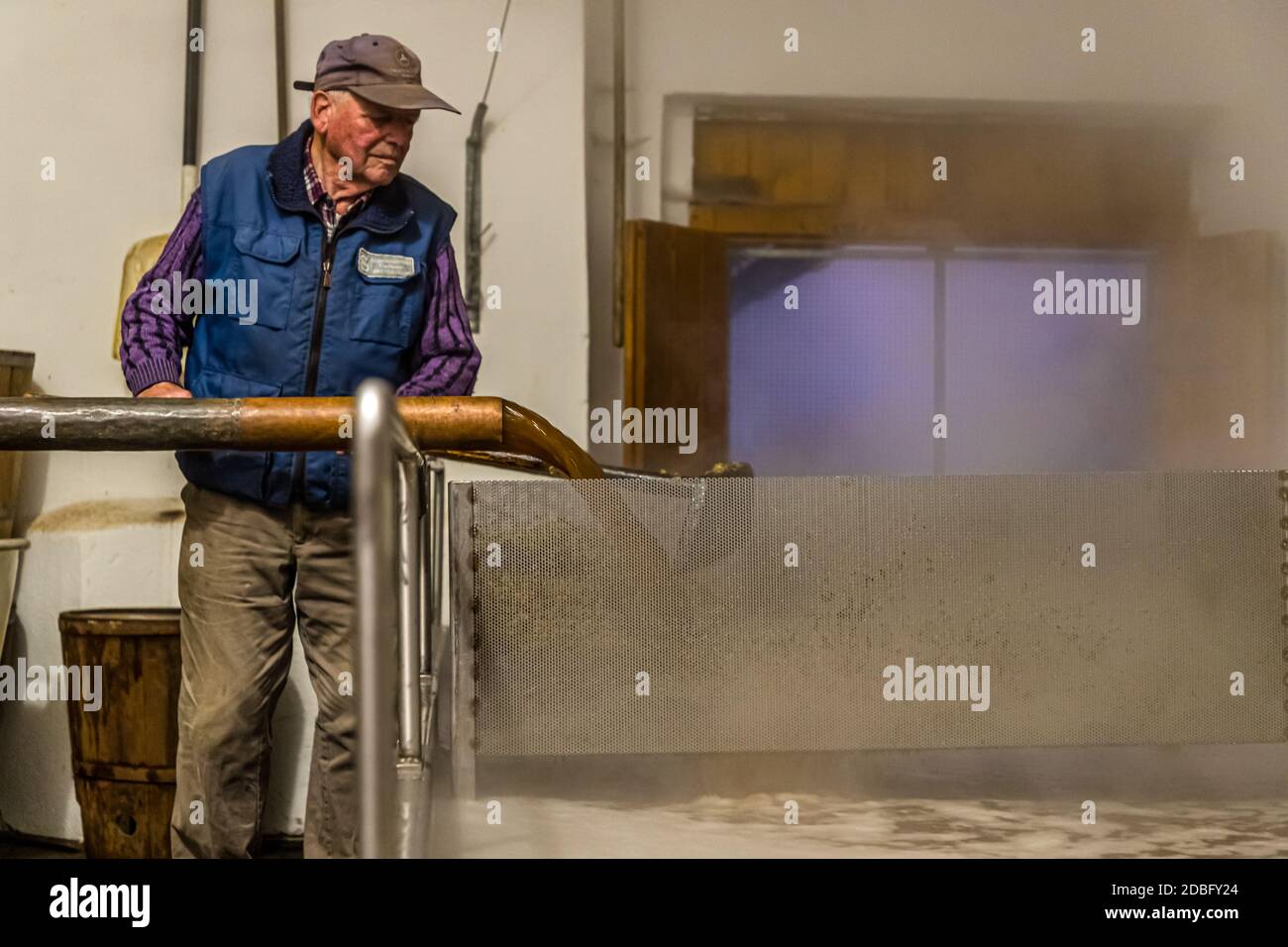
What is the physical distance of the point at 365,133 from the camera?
2373 millimetres

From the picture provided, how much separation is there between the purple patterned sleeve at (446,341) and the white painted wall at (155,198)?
97cm

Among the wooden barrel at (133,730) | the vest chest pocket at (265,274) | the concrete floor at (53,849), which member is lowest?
the concrete floor at (53,849)

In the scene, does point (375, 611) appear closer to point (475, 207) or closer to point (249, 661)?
point (249, 661)

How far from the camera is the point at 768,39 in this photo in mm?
4281

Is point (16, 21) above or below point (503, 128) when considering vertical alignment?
above

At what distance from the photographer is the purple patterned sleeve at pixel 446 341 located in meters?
2.41

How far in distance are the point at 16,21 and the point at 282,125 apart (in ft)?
2.55

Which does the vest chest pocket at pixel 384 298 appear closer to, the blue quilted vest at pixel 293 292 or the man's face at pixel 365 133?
the blue quilted vest at pixel 293 292

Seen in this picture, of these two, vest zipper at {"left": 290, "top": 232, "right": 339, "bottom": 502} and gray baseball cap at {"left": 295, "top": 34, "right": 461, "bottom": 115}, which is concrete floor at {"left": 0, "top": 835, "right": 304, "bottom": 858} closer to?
vest zipper at {"left": 290, "top": 232, "right": 339, "bottom": 502}

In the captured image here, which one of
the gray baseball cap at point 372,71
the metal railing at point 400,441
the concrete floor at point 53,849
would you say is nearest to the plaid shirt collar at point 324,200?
the gray baseball cap at point 372,71

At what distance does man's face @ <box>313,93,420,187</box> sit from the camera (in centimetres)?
237

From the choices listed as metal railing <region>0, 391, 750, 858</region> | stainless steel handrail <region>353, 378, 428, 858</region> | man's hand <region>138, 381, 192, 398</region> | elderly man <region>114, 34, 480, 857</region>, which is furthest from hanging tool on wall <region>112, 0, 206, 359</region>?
stainless steel handrail <region>353, 378, 428, 858</region>
